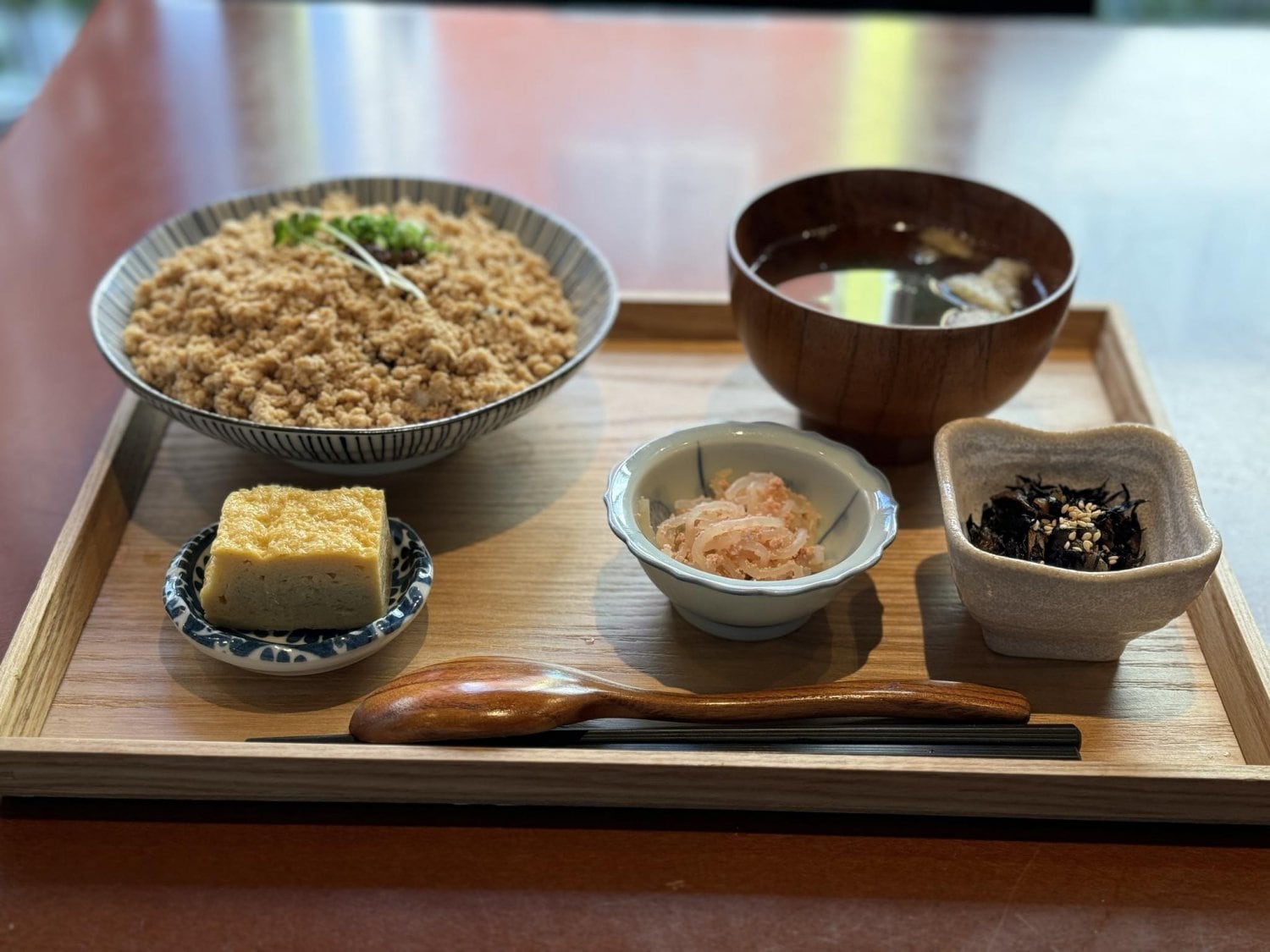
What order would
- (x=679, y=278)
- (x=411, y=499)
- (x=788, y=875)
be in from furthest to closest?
1. (x=679, y=278)
2. (x=411, y=499)
3. (x=788, y=875)

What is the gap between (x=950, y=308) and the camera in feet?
4.75

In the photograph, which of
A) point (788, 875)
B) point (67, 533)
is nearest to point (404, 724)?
point (788, 875)

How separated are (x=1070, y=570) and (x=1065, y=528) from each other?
0.11m

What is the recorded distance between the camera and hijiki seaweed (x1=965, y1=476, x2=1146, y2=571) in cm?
117

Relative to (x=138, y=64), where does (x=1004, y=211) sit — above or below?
above

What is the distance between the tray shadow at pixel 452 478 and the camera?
1.35 m

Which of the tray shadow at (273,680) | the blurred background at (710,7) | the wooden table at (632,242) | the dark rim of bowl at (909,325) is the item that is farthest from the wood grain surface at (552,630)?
the blurred background at (710,7)

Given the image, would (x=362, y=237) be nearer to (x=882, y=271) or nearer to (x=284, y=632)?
(x=284, y=632)

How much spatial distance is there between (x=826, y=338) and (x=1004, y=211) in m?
0.37

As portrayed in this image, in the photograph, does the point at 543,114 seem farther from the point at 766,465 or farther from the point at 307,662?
the point at 307,662

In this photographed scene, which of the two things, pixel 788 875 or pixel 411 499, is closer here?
pixel 788 875

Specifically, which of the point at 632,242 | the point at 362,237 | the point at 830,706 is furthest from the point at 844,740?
the point at 632,242

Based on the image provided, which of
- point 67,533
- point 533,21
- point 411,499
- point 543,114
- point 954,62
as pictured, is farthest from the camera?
point 533,21

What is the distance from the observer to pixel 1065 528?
1180 millimetres
